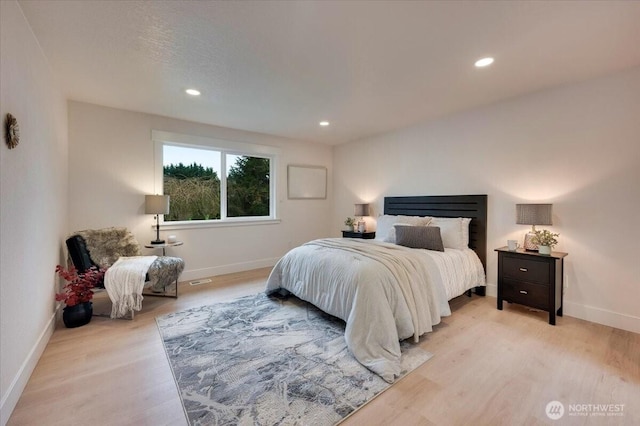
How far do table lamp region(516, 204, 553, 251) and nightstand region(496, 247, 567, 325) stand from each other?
0.50 feet

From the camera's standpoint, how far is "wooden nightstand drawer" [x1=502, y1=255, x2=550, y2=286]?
8.93 feet

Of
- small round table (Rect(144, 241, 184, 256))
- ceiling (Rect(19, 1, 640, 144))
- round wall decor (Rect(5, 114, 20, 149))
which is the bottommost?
small round table (Rect(144, 241, 184, 256))

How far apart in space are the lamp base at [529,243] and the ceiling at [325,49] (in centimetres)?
162

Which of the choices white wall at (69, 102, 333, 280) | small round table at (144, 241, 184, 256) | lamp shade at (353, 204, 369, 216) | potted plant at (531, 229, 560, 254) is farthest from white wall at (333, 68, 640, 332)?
small round table at (144, 241, 184, 256)

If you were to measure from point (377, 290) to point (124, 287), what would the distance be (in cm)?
259

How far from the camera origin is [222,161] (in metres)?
4.59

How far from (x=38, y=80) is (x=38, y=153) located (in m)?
0.60

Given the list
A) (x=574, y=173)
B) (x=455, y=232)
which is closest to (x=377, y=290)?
(x=455, y=232)

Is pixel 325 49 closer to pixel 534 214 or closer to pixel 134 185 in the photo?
pixel 534 214

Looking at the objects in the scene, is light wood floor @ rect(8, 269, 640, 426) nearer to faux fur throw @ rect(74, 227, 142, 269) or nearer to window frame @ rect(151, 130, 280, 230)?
faux fur throw @ rect(74, 227, 142, 269)

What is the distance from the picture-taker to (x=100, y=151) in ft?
11.5

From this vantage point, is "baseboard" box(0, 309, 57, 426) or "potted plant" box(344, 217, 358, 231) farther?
"potted plant" box(344, 217, 358, 231)

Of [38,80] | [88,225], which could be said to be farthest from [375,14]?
[88,225]

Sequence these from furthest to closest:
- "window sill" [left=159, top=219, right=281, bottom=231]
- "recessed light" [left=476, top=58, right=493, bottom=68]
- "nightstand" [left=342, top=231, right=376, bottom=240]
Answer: "nightstand" [left=342, top=231, right=376, bottom=240] < "window sill" [left=159, top=219, right=281, bottom=231] < "recessed light" [left=476, top=58, right=493, bottom=68]
